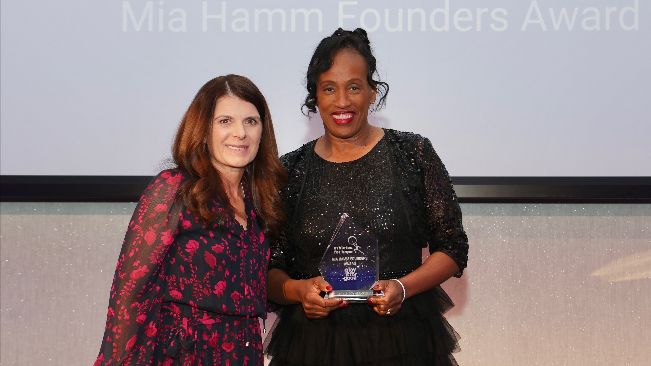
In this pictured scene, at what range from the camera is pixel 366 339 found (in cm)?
260

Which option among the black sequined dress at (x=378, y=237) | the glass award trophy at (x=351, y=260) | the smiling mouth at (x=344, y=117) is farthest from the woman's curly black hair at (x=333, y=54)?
the glass award trophy at (x=351, y=260)

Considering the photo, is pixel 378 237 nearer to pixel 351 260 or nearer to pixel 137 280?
pixel 351 260

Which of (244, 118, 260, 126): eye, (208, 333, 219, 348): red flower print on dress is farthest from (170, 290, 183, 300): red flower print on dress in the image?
(244, 118, 260, 126): eye

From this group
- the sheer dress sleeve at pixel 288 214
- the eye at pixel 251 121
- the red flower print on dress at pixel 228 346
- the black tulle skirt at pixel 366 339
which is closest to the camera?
the red flower print on dress at pixel 228 346

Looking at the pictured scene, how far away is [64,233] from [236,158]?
187 centimetres

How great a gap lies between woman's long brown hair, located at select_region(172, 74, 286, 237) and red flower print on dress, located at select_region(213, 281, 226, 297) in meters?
0.16

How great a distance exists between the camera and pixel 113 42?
12.6 feet

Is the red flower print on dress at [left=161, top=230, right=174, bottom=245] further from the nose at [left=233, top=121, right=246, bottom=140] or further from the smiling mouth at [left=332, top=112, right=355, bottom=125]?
the smiling mouth at [left=332, top=112, right=355, bottom=125]

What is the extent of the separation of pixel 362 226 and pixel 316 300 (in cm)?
26

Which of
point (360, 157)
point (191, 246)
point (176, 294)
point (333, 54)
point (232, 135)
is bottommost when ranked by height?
point (176, 294)

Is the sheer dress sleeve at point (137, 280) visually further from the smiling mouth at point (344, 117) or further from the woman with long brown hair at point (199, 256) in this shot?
the smiling mouth at point (344, 117)

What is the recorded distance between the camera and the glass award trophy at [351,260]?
2518 millimetres

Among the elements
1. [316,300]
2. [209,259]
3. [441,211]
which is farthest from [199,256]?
[441,211]

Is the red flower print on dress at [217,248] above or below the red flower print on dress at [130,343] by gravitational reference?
above
